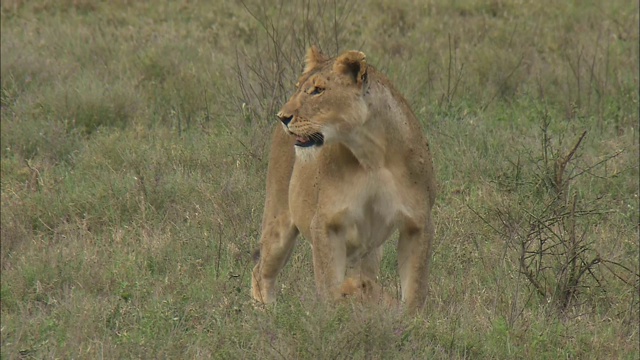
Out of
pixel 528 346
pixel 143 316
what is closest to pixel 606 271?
pixel 528 346

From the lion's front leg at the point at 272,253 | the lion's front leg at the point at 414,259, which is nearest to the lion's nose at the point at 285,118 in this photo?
the lion's front leg at the point at 414,259

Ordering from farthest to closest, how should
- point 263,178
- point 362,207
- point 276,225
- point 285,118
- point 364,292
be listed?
point 263,178 < point 276,225 < point 364,292 < point 362,207 < point 285,118

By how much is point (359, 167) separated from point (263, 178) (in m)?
3.10

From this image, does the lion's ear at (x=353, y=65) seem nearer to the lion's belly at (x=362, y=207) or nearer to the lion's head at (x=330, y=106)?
the lion's head at (x=330, y=106)

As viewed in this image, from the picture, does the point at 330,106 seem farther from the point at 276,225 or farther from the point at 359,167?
the point at 276,225

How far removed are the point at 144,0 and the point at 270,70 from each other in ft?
13.2

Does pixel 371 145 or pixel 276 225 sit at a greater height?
pixel 371 145

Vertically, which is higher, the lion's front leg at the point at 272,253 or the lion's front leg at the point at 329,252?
the lion's front leg at the point at 329,252

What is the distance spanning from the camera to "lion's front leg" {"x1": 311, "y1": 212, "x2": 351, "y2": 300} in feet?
20.4

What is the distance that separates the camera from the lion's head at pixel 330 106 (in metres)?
6.05

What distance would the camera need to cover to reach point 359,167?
6.21m

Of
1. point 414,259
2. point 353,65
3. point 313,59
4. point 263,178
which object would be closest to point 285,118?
point 353,65

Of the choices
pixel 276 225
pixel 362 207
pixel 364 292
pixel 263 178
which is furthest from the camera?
pixel 263 178

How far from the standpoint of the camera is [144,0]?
14.1 metres
